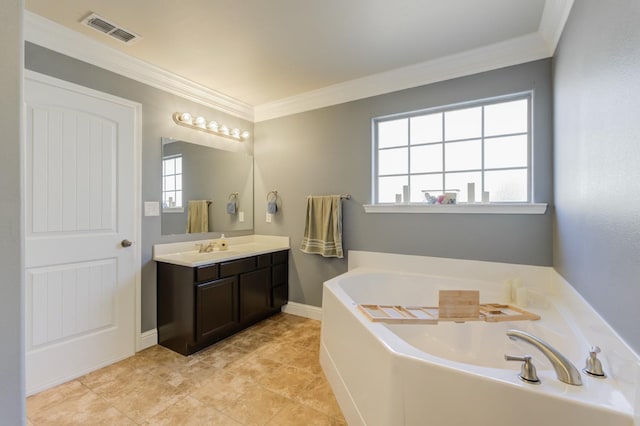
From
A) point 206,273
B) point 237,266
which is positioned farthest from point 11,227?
Answer: point 237,266

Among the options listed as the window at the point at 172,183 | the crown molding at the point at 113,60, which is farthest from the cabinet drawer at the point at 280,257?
the crown molding at the point at 113,60

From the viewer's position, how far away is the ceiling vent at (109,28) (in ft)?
6.27

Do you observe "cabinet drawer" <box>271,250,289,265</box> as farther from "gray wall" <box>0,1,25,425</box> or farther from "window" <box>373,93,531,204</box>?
"gray wall" <box>0,1,25,425</box>

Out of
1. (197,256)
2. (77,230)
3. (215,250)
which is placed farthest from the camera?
(215,250)

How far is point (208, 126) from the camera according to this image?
3070mm

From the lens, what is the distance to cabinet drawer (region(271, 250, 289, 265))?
3.21m

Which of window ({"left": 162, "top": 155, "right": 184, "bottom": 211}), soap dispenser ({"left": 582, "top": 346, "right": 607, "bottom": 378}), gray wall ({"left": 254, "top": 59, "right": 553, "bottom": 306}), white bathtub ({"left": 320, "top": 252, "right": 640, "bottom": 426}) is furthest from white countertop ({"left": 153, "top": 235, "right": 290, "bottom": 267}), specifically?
soap dispenser ({"left": 582, "top": 346, "right": 607, "bottom": 378})

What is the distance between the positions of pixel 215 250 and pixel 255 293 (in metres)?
0.62

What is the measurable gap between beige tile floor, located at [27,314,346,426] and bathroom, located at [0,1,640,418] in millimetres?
560

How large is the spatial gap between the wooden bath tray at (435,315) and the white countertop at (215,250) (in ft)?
4.47

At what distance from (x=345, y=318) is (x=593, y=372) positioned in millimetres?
1136

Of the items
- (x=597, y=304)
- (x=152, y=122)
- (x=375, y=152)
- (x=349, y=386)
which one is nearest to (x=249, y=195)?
(x=152, y=122)

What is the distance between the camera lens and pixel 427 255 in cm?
258

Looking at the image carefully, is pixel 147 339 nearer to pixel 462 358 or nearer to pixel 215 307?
pixel 215 307
